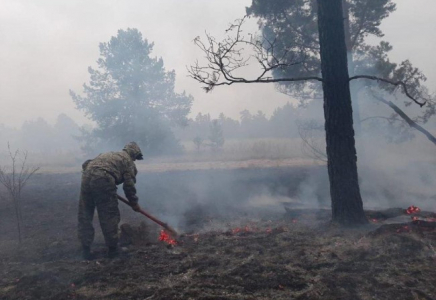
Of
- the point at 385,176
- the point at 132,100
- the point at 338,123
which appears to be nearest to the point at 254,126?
the point at 132,100

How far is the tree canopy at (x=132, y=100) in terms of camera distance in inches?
1136

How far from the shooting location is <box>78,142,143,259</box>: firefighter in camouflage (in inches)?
260

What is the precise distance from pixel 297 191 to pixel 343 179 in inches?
251

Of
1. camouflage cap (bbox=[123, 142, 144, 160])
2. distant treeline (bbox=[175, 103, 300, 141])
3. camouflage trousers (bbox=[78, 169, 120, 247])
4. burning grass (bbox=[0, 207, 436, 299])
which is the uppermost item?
distant treeline (bbox=[175, 103, 300, 141])

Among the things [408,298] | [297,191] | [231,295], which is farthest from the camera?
[297,191]

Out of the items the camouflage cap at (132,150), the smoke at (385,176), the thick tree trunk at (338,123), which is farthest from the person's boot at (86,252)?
the smoke at (385,176)

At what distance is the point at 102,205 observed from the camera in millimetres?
6637

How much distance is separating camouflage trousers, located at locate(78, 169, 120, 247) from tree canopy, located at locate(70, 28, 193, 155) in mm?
22187

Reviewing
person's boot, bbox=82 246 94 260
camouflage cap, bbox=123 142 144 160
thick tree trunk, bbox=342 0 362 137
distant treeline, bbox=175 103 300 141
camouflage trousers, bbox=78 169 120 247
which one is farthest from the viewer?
distant treeline, bbox=175 103 300 141

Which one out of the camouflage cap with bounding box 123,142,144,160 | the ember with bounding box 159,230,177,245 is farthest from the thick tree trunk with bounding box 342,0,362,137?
the ember with bounding box 159,230,177,245

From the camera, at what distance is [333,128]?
736 cm

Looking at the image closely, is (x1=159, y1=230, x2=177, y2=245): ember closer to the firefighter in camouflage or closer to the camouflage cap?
the firefighter in camouflage

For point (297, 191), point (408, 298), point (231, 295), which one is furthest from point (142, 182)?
point (408, 298)

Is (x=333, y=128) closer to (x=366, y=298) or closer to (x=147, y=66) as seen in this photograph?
(x=366, y=298)
